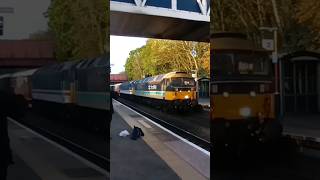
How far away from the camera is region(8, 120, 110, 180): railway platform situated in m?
1.93

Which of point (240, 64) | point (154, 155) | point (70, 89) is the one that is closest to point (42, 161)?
point (70, 89)

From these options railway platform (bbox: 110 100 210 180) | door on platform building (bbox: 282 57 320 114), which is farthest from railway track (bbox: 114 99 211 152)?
door on platform building (bbox: 282 57 320 114)

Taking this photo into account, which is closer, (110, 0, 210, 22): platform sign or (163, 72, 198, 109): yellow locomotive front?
(110, 0, 210, 22): platform sign

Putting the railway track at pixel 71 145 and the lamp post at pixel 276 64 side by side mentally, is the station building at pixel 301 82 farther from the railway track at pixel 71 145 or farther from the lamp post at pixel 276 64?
the railway track at pixel 71 145

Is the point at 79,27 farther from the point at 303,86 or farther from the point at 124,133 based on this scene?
the point at 303,86

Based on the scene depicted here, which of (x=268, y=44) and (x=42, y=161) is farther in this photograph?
(x=268, y=44)

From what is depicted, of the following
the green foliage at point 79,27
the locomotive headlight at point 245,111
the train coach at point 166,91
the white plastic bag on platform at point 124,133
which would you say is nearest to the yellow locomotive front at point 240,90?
the locomotive headlight at point 245,111

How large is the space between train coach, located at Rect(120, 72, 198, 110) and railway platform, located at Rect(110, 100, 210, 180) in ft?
0.31

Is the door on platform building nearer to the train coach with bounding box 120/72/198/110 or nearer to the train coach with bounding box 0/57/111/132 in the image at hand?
the train coach with bounding box 120/72/198/110

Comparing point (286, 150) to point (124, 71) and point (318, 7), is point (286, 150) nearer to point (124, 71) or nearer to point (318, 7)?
point (318, 7)

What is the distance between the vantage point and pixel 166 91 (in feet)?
7.35

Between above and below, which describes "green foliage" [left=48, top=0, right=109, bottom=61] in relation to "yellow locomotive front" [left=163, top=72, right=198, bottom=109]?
above

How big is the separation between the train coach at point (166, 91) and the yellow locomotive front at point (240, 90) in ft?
0.38

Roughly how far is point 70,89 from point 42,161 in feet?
0.94
